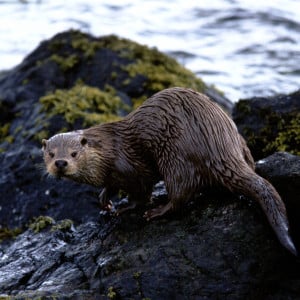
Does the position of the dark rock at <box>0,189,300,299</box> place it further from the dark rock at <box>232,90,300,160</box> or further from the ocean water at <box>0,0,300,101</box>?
the ocean water at <box>0,0,300,101</box>

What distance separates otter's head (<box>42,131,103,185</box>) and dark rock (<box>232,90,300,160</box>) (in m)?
1.77

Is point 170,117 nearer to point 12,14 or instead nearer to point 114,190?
point 114,190

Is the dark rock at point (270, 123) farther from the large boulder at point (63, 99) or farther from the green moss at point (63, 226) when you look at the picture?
the green moss at point (63, 226)

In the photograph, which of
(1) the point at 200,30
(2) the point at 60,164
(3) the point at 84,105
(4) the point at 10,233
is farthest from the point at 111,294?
(1) the point at 200,30

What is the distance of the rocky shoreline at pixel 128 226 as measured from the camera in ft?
13.3

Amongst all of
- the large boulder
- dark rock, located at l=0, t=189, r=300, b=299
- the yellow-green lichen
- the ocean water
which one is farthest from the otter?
the ocean water

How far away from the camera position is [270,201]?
158 inches

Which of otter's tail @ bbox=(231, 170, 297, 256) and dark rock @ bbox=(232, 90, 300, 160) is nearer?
otter's tail @ bbox=(231, 170, 297, 256)

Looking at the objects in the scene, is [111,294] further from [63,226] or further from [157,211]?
[63,226]

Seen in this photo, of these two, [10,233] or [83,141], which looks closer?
[83,141]

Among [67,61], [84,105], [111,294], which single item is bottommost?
[111,294]

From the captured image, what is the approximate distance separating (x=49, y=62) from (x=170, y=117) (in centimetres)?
406

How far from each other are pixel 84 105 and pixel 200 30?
269 inches

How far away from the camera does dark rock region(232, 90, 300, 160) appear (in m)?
5.71
